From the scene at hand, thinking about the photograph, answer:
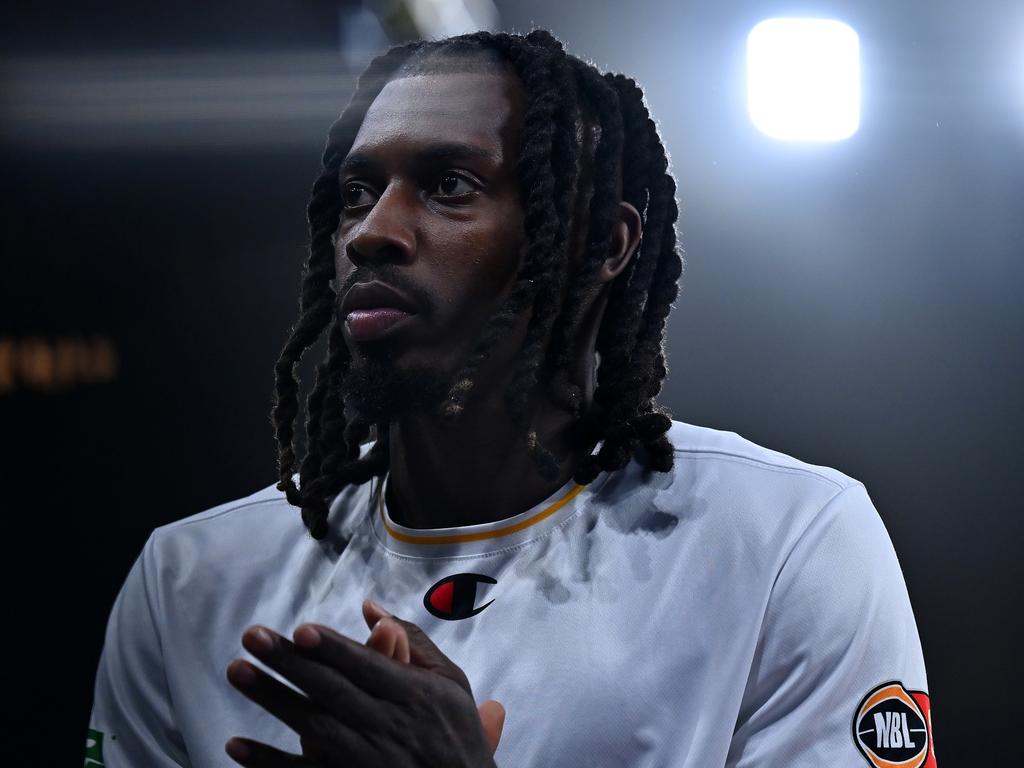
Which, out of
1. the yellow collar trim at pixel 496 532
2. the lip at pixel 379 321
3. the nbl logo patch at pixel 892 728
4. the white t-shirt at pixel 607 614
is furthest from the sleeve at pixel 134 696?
the nbl logo patch at pixel 892 728

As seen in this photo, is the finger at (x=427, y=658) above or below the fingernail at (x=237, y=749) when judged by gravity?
above

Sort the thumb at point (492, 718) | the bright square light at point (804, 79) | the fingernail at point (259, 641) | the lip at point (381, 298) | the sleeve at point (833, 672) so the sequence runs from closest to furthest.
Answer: the fingernail at point (259, 641)
the thumb at point (492, 718)
the sleeve at point (833, 672)
the lip at point (381, 298)
the bright square light at point (804, 79)

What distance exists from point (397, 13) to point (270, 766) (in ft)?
3.78

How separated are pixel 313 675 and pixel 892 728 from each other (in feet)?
2.00

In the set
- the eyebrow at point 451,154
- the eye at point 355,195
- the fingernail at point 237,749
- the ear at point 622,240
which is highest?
the eyebrow at point 451,154

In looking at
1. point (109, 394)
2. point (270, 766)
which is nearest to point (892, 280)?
point (109, 394)

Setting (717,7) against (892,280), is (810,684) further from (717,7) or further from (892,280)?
(717,7)

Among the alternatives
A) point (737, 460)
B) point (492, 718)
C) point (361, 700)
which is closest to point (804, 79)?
point (737, 460)

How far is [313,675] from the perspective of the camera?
820 mm

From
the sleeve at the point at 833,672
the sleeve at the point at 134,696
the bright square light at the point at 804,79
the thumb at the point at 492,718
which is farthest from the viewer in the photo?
the bright square light at the point at 804,79

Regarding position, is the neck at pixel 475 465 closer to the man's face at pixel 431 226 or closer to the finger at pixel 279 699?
the man's face at pixel 431 226

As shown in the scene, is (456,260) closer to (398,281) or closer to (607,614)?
(398,281)

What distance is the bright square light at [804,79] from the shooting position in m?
2.03

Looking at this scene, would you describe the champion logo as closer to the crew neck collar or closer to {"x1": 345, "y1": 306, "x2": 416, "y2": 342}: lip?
the crew neck collar
